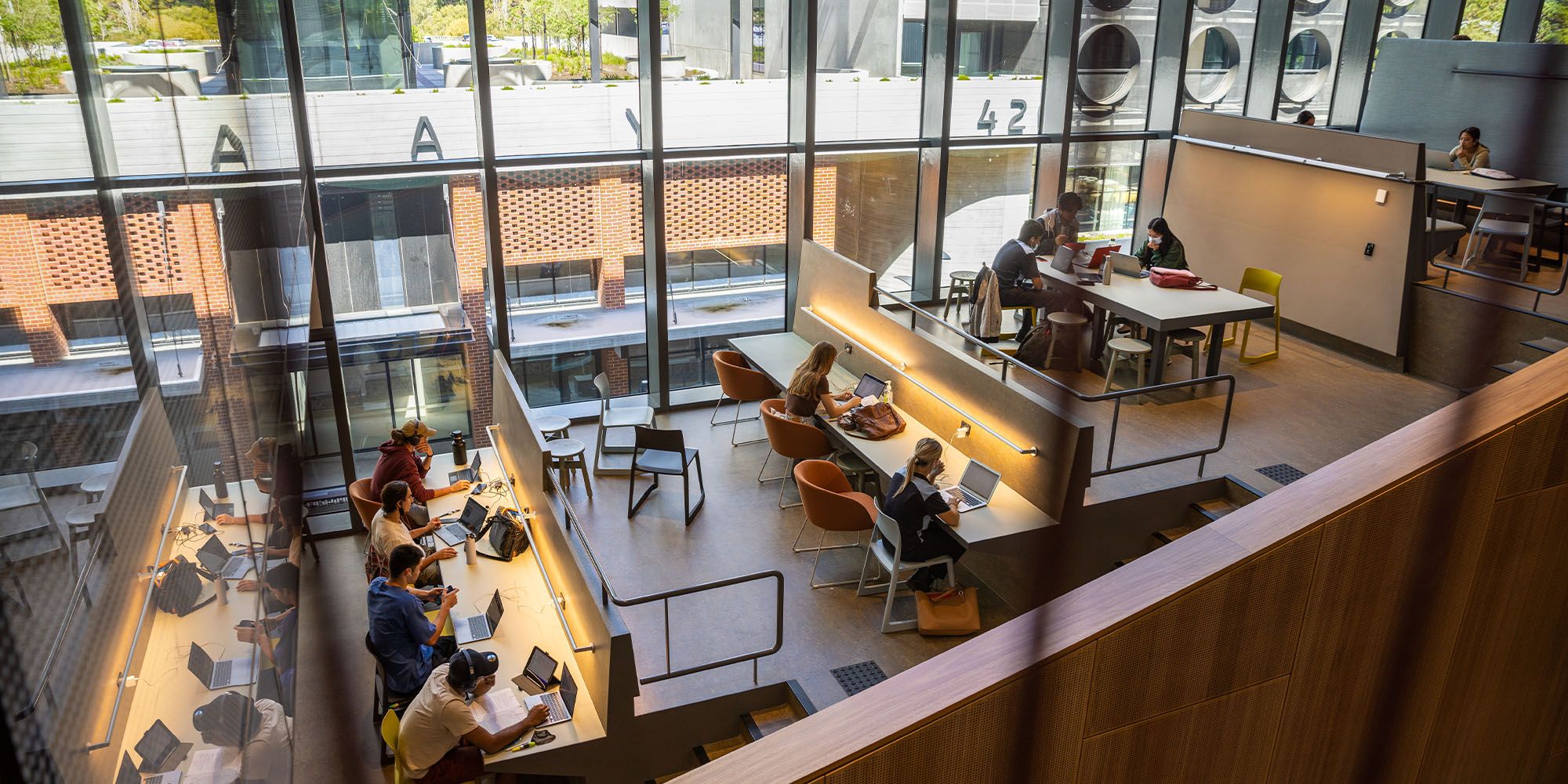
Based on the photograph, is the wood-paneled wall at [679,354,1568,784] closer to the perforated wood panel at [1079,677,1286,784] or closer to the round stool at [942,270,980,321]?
the perforated wood panel at [1079,677,1286,784]

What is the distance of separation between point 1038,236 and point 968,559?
10.7 ft

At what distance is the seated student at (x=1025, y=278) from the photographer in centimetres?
852

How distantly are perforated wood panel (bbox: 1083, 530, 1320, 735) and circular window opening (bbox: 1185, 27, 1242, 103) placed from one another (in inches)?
391

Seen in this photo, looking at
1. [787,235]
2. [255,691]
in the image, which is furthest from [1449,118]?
[255,691]

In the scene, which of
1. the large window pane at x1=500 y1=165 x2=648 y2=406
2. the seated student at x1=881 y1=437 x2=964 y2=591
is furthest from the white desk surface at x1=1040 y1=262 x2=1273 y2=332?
the large window pane at x1=500 y1=165 x2=648 y2=406

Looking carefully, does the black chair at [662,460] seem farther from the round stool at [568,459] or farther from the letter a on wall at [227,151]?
the letter a on wall at [227,151]

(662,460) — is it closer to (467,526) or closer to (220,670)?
(467,526)

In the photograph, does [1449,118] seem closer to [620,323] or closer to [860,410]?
[860,410]

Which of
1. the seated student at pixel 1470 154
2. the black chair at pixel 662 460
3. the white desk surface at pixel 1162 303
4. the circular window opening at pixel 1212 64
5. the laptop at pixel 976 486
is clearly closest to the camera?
the laptop at pixel 976 486

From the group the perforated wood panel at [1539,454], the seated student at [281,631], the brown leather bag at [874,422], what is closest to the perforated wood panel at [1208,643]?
the perforated wood panel at [1539,454]

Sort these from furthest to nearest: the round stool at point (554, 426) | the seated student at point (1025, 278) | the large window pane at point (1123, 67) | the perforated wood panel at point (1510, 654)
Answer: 1. the large window pane at point (1123, 67)
2. the seated student at point (1025, 278)
3. the round stool at point (554, 426)
4. the perforated wood panel at point (1510, 654)

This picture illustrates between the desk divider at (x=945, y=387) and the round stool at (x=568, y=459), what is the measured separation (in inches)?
94.3

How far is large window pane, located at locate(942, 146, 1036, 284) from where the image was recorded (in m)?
10.1

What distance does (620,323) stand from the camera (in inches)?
348
